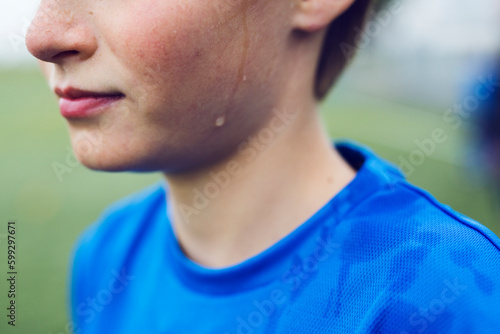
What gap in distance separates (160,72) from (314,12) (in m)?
0.43

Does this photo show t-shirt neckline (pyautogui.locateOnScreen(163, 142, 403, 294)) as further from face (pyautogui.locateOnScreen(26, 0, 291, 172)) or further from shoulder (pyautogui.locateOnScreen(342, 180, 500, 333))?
face (pyautogui.locateOnScreen(26, 0, 291, 172))

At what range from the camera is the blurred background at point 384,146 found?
4.67 metres

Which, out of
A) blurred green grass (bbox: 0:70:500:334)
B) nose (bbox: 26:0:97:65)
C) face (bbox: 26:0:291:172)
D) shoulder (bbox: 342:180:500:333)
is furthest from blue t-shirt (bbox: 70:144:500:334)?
blurred green grass (bbox: 0:70:500:334)

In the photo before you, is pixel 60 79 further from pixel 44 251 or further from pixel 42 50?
pixel 44 251

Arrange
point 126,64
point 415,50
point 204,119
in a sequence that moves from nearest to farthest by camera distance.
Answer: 1. point 126,64
2. point 204,119
3. point 415,50

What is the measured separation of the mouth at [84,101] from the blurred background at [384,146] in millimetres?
301

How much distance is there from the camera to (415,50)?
54.8 ft

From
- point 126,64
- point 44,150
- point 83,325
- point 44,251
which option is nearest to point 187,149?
point 126,64

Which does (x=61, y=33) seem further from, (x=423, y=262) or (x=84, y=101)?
(x=423, y=262)

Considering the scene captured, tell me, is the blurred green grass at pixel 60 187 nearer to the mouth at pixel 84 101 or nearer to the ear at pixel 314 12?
the mouth at pixel 84 101

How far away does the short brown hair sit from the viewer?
1522mm

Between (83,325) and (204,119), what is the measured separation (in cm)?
93

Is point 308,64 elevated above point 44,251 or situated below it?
above

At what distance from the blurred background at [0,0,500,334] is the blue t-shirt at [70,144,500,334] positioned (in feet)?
1.88
